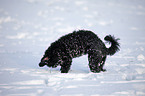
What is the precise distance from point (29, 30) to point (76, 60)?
6.35 m

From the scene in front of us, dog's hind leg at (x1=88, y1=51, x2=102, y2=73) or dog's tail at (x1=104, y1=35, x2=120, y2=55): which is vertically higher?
dog's tail at (x1=104, y1=35, x2=120, y2=55)

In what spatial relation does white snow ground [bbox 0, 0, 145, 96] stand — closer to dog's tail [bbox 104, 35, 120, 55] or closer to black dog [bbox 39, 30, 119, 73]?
black dog [bbox 39, 30, 119, 73]

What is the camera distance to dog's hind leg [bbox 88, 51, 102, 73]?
380 centimetres

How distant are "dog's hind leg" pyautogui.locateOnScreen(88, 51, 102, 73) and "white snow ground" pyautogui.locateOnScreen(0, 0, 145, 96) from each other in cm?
28

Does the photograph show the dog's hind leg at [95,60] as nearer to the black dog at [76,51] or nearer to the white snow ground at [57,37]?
the black dog at [76,51]

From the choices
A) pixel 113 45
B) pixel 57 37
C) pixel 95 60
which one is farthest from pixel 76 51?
pixel 57 37

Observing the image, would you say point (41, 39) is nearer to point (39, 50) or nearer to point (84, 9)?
point (39, 50)

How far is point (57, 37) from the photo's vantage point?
912cm

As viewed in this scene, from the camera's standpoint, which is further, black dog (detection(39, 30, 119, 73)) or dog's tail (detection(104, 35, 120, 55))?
dog's tail (detection(104, 35, 120, 55))

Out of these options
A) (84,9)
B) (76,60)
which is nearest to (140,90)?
(76,60)

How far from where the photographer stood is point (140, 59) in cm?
484

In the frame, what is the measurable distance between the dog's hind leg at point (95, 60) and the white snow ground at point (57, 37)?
28cm


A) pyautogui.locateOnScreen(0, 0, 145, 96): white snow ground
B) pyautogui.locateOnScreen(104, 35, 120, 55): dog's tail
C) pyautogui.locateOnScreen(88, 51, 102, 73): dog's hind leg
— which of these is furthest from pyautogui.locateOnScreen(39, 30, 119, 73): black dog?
pyautogui.locateOnScreen(0, 0, 145, 96): white snow ground

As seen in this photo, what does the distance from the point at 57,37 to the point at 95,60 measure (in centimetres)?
561
